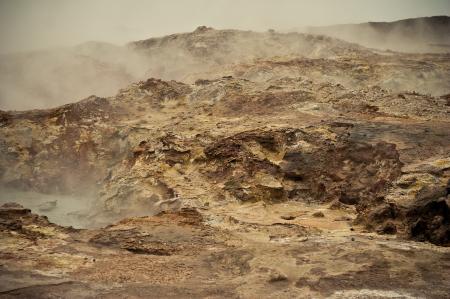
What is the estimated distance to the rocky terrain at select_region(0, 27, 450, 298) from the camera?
8.57 metres

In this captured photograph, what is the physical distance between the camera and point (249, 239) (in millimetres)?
10742

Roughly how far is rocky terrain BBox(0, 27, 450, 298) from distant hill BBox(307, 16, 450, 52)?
53.2 ft

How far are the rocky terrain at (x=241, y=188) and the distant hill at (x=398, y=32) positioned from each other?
16230 millimetres

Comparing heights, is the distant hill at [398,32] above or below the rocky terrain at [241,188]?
above

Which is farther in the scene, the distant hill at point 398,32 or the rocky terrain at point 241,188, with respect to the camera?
the distant hill at point 398,32

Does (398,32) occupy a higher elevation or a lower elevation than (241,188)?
higher

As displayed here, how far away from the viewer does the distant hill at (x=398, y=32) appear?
42938 millimetres

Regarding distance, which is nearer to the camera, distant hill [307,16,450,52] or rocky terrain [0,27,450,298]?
rocky terrain [0,27,450,298]

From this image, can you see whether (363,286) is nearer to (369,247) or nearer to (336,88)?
(369,247)

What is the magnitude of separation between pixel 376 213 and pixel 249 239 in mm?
3171

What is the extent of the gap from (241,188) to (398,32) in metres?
35.8

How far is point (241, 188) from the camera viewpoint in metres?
14.5

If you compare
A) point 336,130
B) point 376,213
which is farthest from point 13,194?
point 376,213

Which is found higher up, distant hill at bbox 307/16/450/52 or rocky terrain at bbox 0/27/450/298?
distant hill at bbox 307/16/450/52
